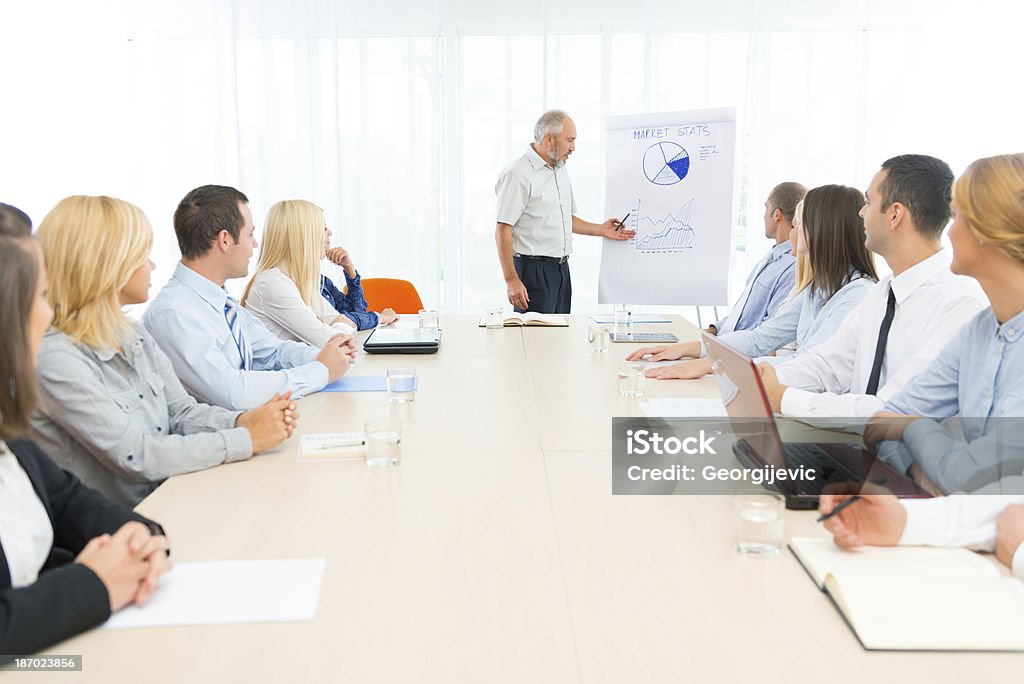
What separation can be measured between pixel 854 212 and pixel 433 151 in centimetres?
385

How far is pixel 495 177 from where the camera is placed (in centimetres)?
629

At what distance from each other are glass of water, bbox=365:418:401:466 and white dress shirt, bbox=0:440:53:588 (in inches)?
24.5

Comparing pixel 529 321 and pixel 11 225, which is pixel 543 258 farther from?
pixel 11 225

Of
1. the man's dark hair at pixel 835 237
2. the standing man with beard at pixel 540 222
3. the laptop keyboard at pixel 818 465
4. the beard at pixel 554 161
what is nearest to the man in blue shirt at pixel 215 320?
the laptop keyboard at pixel 818 465

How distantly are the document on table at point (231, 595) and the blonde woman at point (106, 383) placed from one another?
56 centimetres

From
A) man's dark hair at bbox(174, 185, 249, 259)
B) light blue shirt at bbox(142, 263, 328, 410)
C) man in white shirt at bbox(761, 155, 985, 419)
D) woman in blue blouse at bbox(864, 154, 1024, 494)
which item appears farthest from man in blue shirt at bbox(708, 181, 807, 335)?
man's dark hair at bbox(174, 185, 249, 259)

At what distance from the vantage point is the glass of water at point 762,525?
138 centimetres

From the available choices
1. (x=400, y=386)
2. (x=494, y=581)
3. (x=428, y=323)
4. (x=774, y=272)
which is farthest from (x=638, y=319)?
(x=494, y=581)

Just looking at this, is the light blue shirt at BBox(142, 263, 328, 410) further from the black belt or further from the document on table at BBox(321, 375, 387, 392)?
the black belt

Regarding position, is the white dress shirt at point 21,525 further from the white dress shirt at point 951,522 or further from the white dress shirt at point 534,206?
the white dress shirt at point 534,206

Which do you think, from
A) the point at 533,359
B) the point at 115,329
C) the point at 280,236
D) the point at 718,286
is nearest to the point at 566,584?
the point at 115,329

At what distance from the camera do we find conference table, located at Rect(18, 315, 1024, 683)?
41.7 inches

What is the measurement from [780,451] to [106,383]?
137 cm

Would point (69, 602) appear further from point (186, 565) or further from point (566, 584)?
point (566, 584)
